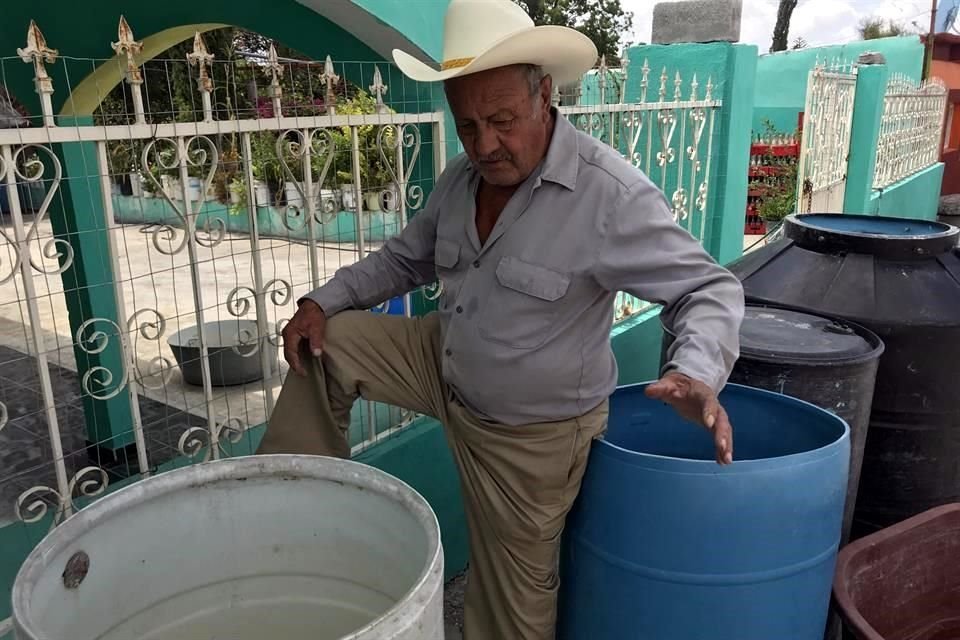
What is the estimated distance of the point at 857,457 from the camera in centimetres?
243

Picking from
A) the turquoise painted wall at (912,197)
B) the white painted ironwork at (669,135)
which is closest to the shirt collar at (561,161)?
the white painted ironwork at (669,135)

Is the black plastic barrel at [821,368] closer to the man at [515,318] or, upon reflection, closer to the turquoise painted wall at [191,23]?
the man at [515,318]

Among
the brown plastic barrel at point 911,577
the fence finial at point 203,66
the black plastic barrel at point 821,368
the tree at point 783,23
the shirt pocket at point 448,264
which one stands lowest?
the brown plastic barrel at point 911,577

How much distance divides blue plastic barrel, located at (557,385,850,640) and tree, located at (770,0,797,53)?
26.2 meters

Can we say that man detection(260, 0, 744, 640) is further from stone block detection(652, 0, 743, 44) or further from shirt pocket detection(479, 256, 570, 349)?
stone block detection(652, 0, 743, 44)

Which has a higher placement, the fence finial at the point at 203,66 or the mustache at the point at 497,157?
the fence finial at the point at 203,66

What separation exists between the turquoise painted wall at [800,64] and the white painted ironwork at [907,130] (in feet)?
8.81

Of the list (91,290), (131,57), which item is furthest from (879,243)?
(91,290)

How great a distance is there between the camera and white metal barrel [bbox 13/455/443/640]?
134 centimetres

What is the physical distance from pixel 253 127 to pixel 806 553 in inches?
68.3

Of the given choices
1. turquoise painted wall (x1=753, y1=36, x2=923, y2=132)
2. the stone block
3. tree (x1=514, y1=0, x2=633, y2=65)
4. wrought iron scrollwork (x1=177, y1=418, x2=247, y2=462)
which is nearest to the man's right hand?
wrought iron scrollwork (x1=177, y1=418, x2=247, y2=462)

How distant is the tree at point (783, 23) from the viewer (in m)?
24.9

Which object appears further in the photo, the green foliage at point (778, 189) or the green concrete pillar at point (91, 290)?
the green foliage at point (778, 189)

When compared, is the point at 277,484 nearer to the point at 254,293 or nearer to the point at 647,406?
the point at 254,293
